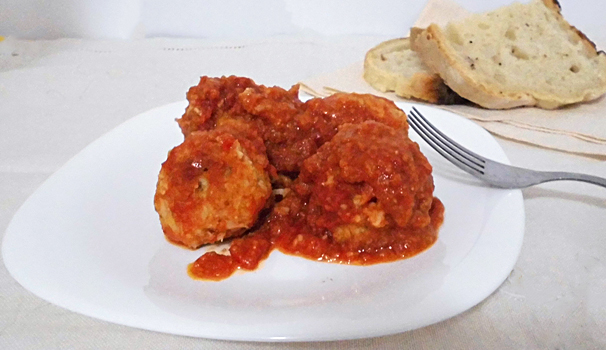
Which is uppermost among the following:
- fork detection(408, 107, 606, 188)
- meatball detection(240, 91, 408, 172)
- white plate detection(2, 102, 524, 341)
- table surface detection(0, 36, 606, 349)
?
meatball detection(240, 91, 408, 172)

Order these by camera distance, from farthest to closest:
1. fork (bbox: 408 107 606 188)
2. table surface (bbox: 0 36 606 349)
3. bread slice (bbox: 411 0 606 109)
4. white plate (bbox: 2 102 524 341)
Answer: bread slice (bbox: 411 0 606 109) → fork (bbox: 408 107 606 188) → table surface (bbox: 0 36 606 349) → white plate (bbox: 2 102 524 341)

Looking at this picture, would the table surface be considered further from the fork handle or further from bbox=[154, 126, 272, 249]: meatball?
bbox=[154, 126, 272, 249]: meatball

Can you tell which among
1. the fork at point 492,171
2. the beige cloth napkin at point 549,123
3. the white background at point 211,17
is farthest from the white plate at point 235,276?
the white background at point 211,17

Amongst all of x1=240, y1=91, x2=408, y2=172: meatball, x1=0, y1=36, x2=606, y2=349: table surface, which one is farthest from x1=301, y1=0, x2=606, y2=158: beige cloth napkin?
x1=240, y1=91, x2=408, y2=172: meatball

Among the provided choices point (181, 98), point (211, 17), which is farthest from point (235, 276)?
point (211, 17)

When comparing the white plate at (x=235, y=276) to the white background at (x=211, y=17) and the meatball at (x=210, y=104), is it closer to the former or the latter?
the meatball at (x=210, y=104)

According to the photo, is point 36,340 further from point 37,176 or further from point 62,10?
point 62,10

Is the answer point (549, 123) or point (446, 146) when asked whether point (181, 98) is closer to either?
point (446, 146)

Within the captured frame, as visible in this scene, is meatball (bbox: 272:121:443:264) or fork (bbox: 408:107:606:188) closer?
meatball (bbox: 272:121:443:264)
